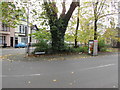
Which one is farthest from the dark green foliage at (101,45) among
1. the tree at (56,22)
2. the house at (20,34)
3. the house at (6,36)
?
the house at (6,36)

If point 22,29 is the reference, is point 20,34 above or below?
below

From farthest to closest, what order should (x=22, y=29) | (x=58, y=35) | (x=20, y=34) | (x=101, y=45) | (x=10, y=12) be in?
(x=22, y=29) < (x=20, y=34) < (x=101, y=45) < (x=58, y=35) < (x=10, y=12)

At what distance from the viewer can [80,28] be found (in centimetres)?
1669

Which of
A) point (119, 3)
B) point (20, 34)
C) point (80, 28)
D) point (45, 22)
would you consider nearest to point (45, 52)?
point (45, 22)

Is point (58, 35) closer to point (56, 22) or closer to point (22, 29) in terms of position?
point (56, 22)

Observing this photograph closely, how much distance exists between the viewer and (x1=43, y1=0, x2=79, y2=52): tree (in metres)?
10.5

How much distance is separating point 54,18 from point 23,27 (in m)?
25.1

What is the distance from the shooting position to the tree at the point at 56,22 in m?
10.5

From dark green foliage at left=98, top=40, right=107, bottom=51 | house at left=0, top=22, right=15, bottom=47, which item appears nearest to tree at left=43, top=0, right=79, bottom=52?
dark green foliage at left=98, top=40, right=107, bottom=51

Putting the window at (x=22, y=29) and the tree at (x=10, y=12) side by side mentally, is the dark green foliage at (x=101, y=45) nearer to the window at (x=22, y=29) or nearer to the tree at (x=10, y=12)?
the tree at (x=10, y=12)

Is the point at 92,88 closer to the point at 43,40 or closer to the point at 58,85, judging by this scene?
the point at 58,85

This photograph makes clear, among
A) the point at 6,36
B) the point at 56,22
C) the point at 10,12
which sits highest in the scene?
the point at 10,12

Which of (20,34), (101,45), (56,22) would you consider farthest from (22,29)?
(101,45)

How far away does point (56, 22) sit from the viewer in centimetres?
1143
